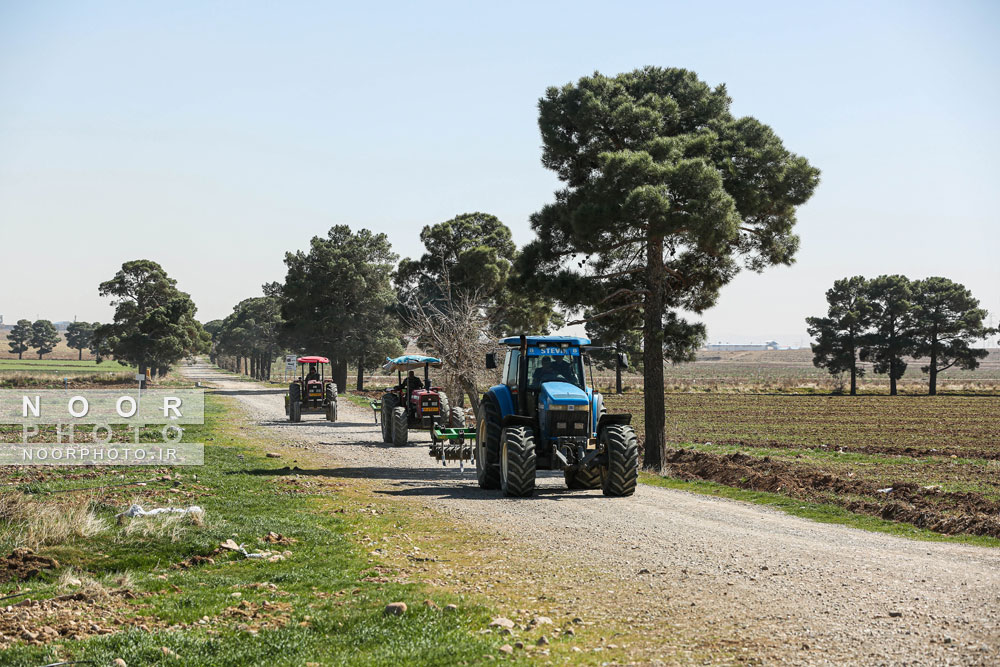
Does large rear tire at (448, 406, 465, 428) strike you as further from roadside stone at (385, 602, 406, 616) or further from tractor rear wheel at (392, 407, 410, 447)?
roadside stone at (385, 602, 406, 616)

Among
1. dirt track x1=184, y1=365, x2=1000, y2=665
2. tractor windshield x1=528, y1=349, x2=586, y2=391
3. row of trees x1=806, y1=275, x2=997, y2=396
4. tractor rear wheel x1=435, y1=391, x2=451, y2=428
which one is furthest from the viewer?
row of trees x1=806, y1=275, x2=997, y2=396

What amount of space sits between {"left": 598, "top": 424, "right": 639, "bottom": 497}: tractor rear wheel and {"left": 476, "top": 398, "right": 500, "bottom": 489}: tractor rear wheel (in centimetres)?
223

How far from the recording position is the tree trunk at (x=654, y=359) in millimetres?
23406

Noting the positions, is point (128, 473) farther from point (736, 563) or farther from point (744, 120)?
point (744, 120)

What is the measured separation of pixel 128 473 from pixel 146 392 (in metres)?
40.0

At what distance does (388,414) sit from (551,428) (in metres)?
14.2

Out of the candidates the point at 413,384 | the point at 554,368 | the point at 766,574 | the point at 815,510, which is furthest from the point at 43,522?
the point at 413,384

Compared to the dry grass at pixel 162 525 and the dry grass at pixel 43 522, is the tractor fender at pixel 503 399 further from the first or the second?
the dry grass at pixel 43 522

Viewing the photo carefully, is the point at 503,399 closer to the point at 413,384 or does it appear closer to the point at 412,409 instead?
the point at 412,409

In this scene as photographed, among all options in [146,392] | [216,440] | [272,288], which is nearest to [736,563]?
[216,440]

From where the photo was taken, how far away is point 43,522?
467 inches

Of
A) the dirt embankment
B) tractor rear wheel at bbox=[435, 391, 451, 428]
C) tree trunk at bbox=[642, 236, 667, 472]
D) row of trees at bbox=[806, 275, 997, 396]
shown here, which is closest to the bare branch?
tree trunk at bbox=[642, 236, 667, 472]

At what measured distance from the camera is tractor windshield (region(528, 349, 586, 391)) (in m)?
18.4

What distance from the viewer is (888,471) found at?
75.7ft
